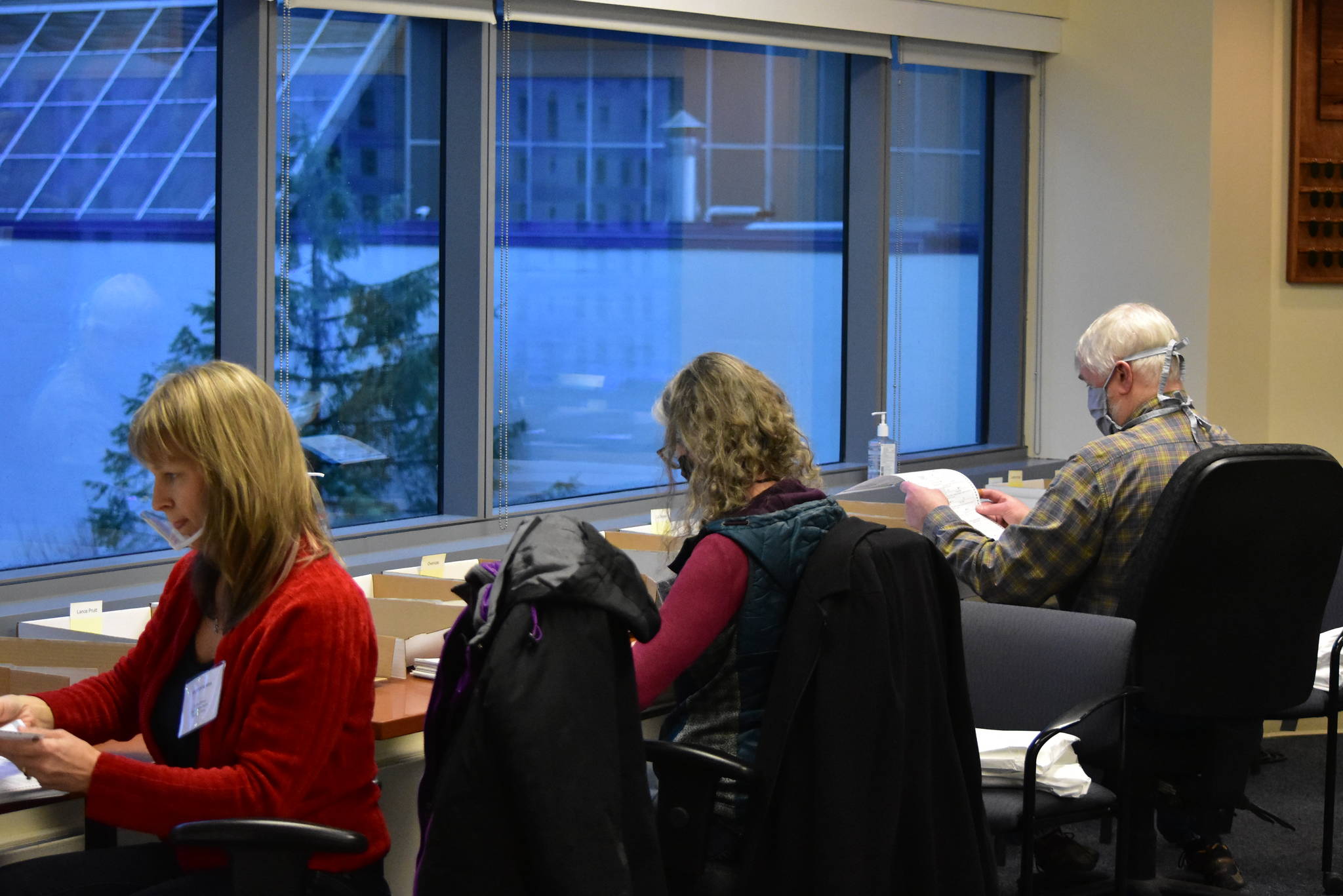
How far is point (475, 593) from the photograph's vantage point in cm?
171

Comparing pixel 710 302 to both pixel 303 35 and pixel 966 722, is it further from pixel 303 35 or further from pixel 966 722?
pixel 966 722

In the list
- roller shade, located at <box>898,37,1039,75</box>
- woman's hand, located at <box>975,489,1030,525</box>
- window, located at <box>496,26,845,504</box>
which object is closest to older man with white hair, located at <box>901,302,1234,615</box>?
woman's hand, located at <box>975,489,1030,525</box>

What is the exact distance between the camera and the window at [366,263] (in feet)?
11.4

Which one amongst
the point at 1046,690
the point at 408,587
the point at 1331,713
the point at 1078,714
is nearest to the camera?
the point at 1078,714

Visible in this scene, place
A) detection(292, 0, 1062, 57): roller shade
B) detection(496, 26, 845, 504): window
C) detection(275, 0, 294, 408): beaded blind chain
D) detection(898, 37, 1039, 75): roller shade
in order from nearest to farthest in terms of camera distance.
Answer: detection(275, 0, 294, 408): beaded blind chain → detection(292, 0, 1062, 57): roller shade → detection(496, 26, 845, 504): window → detection(898, 37, 1039, 75): roller shade

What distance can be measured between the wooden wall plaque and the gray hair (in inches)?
83.2

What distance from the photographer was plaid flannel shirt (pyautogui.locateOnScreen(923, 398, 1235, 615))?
9.00 ft

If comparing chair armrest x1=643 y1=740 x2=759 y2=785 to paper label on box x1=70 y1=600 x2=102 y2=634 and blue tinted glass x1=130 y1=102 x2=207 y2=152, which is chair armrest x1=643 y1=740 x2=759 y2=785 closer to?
paper label on box x1=70 y1=600 x2=102 y2=634

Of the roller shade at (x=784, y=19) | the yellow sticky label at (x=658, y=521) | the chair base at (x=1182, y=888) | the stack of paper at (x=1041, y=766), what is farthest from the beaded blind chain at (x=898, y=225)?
the stack of paper at (x=1041, y=766)

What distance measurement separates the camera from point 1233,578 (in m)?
2.56

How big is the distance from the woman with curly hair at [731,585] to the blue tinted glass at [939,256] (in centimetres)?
273

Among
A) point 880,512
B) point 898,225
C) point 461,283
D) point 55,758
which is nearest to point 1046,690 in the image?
point 880,512

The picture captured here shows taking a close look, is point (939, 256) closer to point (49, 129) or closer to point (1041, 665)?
point (1041, 665)

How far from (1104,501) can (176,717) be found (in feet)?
5.94
